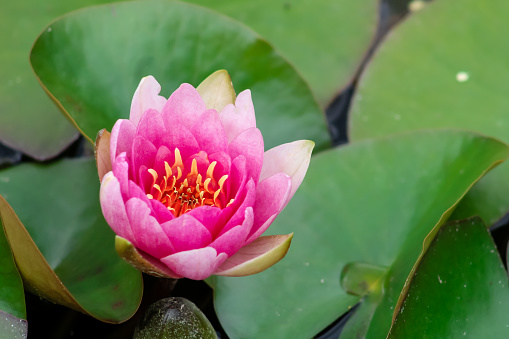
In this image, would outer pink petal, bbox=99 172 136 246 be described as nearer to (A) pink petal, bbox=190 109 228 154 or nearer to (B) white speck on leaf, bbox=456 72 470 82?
(A) pink petal, bbox=190 109 228 154

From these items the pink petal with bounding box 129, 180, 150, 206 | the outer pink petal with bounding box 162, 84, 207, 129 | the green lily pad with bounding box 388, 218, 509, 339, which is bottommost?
the green lily pad with bounding box 388, 218, 509, 339

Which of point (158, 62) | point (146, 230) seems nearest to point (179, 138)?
point (146, 230)

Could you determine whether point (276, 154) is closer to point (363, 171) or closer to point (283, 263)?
point (283, 263)

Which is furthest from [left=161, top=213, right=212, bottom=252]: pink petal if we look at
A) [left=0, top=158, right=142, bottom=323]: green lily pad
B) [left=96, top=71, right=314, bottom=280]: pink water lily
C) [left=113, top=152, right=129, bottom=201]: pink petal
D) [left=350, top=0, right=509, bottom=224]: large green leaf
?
[left=350, top=0, right=509, bottom=224]: large green leaf

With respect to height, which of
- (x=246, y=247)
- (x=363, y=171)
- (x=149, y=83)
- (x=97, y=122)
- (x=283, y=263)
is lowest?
(x=283, y=263)

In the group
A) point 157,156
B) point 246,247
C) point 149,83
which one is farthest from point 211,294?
point 149,83

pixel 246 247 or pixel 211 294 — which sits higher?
pixel 246 247
